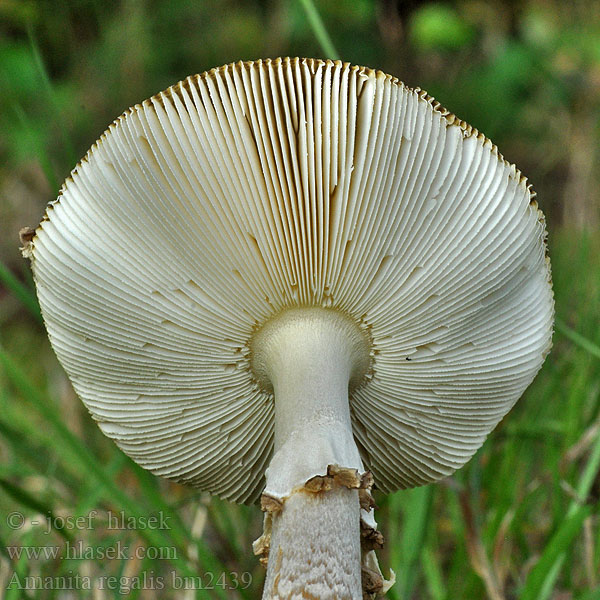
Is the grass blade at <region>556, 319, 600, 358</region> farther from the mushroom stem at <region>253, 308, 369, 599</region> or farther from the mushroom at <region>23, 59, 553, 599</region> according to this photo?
the mushroom stem at <region>253, 308, 369, 599</region>

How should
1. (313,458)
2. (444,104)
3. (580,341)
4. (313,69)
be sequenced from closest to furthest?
(313,69) → (313,458) → (580,341) → (444,104)

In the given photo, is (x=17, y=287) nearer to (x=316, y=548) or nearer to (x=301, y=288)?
(x=301, y=288)

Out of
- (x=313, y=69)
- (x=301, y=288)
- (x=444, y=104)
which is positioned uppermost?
(x=444, y=104)

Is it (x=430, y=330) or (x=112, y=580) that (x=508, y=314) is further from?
(x=112, y=580)

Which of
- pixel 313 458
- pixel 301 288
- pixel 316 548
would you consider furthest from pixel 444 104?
pixel 316 548

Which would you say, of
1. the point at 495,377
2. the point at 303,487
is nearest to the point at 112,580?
the point at 303,487

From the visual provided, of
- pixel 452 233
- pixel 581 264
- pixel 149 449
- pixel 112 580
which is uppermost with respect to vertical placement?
pixel 581 264

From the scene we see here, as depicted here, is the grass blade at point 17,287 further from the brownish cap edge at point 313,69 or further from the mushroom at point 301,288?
the brownish cap edge at point 313,69
